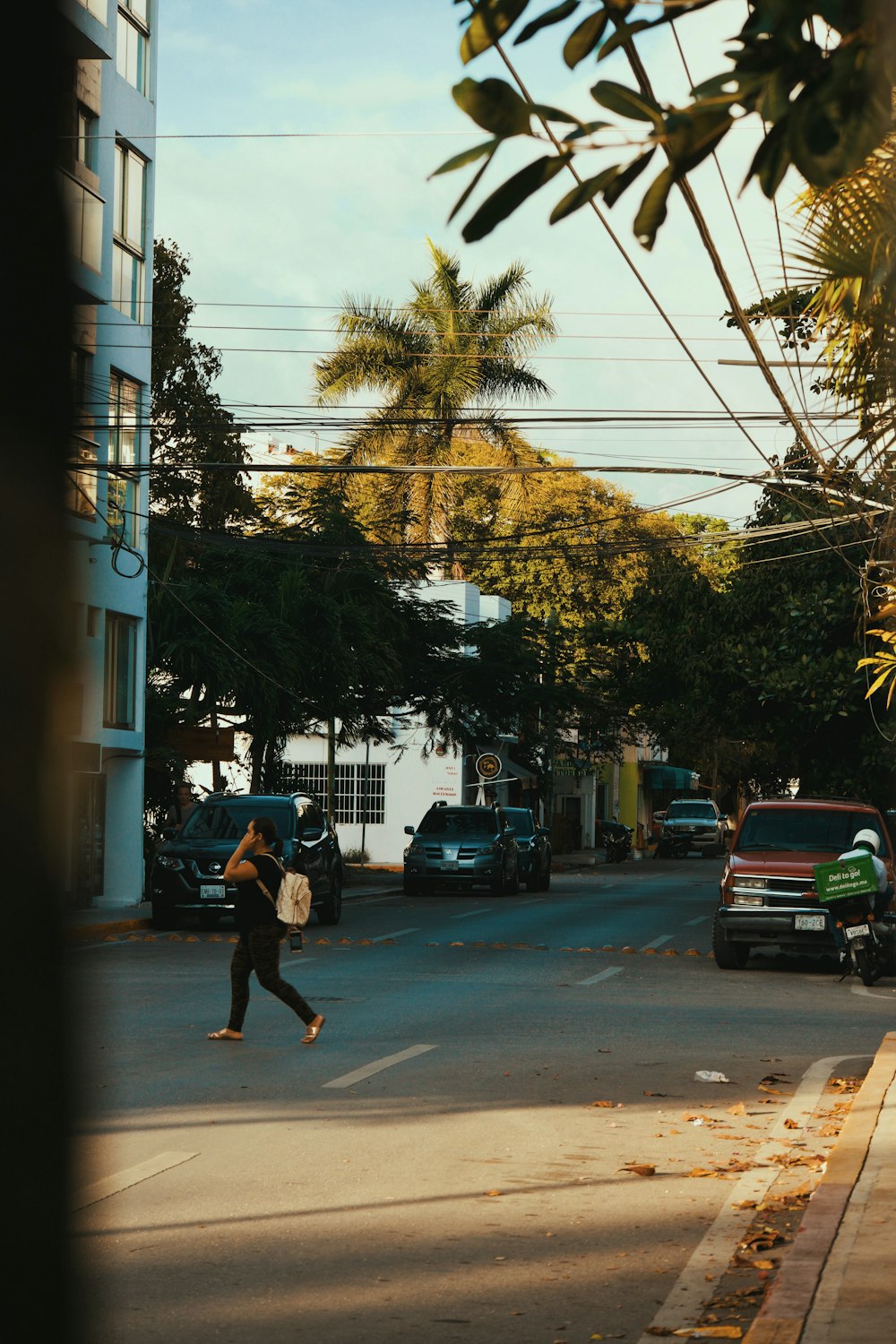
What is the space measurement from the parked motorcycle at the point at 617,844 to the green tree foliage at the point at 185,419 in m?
21.6

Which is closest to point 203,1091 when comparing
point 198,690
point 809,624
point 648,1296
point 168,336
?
point 648,1296

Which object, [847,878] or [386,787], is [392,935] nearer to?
[847,878]

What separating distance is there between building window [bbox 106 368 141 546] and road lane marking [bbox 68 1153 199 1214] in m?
19.2

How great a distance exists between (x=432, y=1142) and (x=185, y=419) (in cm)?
4071

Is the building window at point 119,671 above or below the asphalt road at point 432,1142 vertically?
above

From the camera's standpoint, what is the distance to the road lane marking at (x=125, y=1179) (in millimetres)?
7602

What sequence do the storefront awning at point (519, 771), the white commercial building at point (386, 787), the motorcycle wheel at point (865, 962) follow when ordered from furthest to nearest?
the storefront awning at point (519, 771) < the white commercial building at point (386, 787) < the motorcycle wheel at point (865, 962)

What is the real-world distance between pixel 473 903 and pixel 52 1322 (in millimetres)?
27549

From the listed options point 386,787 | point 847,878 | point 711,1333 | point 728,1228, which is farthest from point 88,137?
point 386,787

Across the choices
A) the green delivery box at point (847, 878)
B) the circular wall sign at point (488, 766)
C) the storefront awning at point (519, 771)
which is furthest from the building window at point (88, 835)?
the storefront awning at point (519, 771)

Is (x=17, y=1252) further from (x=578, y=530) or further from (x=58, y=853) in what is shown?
(x=578, y=530)

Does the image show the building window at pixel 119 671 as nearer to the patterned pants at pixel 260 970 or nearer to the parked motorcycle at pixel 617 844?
the patterned pants at pixel 260 970

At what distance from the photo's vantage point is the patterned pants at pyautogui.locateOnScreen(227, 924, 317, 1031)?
12672mm

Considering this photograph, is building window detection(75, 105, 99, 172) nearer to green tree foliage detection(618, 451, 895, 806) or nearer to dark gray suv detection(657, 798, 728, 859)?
green tree foliage detection(618, 451, 895, 806)
